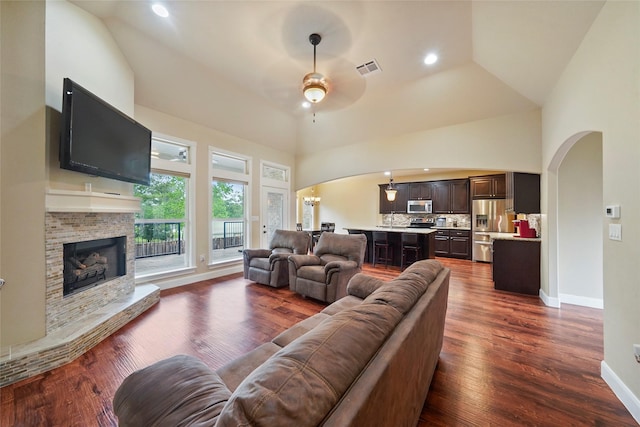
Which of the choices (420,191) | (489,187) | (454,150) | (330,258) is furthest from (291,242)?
(489,187)

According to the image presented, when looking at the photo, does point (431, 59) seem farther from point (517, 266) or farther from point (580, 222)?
point (517, 266)

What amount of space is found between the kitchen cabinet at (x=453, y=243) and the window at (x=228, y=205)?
553cm

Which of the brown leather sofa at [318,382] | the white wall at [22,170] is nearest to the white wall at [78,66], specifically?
the white wall at [22,170]

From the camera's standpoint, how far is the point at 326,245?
4074 millimetres

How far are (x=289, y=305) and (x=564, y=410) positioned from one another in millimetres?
2786

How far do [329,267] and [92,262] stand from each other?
2.91 m

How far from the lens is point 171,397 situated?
2.90 feet

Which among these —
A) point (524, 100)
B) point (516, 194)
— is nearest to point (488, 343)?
point (516, 194)

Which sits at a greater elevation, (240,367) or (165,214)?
(165,214)

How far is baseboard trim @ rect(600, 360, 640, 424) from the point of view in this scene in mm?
1593

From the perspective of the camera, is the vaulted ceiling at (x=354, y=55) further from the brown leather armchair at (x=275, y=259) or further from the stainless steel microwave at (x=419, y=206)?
the stainless steel microwave at (x=419, y=206)

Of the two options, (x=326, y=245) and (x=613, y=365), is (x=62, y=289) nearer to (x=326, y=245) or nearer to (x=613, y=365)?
(x=326, y=245)

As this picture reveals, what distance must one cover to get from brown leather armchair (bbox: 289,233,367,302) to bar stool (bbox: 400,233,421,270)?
2357mm

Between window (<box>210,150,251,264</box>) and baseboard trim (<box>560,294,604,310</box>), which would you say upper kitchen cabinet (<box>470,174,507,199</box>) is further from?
window (<box>210,150,251,264</box>)
